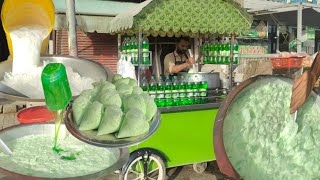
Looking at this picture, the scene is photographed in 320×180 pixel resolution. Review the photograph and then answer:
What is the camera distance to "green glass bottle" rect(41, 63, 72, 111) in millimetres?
1236

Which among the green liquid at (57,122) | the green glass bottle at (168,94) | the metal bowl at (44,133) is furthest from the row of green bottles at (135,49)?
the green liquid at (57,122)

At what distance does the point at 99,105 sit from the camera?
1379mm

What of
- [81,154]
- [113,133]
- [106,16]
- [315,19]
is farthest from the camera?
[315,19]

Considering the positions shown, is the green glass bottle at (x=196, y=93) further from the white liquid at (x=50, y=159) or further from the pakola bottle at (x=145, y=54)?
the white liquid at (x=50, y=159)

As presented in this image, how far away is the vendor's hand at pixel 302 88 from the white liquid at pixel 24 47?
118cm

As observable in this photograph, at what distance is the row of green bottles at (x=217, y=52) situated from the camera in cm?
512

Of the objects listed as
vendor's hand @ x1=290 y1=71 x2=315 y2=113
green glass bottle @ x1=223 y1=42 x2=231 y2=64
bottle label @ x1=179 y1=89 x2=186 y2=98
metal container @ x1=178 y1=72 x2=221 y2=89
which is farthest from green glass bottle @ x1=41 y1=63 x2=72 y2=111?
green glass bottle @ x1=223 y1=42 x2=231 y2=64

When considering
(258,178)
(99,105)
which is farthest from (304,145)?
(99,105)

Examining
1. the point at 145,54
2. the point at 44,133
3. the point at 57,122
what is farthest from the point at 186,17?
the point at 57,122

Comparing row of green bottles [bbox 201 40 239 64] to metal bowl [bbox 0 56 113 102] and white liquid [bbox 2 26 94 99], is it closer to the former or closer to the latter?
metal bowl [bbox 0 56 113 102]

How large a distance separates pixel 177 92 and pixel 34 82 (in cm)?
271

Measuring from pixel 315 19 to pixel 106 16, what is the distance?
767 cm

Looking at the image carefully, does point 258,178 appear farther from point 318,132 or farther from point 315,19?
point 315,19

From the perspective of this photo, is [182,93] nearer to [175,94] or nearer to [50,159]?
[175,94]
